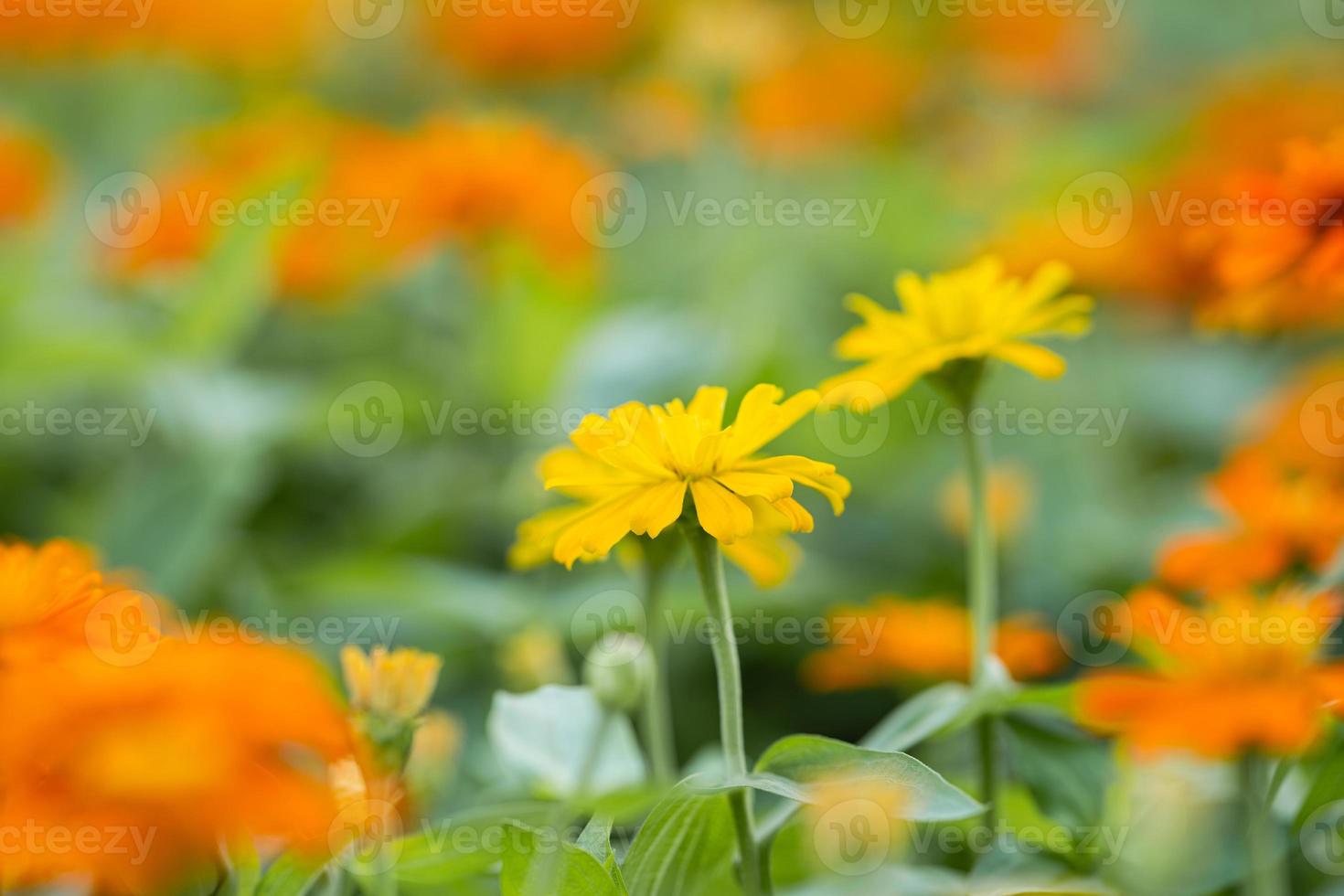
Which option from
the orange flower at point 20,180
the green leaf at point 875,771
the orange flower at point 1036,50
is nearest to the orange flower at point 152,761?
the green leaf at point 875,771

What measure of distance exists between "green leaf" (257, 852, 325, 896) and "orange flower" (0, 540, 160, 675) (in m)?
0.08

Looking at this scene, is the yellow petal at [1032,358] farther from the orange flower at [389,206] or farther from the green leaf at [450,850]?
the orange flower at [389,206]

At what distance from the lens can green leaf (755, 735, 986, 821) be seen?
0.37 meters

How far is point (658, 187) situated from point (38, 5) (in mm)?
653

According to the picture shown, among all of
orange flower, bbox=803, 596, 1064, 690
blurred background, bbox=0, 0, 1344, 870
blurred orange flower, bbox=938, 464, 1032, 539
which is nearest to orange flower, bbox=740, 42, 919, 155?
blurred background, bbox=0, 0, 1344, 870

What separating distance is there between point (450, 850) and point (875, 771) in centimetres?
14

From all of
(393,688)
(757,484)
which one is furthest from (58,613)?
(757,484)

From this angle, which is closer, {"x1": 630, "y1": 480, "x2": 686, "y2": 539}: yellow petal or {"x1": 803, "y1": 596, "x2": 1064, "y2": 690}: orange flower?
{"x1": 630, "y1": 480, "x2": 686, "y2": 539}: yellow petal

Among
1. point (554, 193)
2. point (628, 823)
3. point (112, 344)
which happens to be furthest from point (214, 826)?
point (554, 193)

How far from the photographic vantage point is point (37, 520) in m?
0.90

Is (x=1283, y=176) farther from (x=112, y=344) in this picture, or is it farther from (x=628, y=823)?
(x=112, y=344)

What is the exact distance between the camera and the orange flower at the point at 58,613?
14.3 inches

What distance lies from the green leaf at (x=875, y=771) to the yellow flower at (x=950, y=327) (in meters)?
0.13

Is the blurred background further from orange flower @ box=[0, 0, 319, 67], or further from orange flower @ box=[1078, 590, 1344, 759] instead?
orange flower @ box=[1078, 590, 1344, 759]
